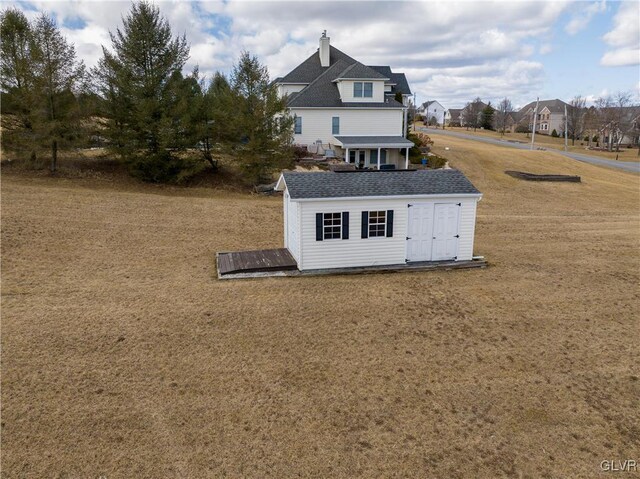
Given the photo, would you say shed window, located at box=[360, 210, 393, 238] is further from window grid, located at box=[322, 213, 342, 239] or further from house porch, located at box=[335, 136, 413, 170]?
house porch, located at box=[335, 136, 413, 170]

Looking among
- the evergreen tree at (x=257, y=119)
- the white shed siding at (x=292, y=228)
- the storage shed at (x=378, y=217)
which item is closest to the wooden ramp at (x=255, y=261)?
the white shed siding at (x=292, y=228)

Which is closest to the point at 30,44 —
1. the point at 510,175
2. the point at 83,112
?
the point at 83,112

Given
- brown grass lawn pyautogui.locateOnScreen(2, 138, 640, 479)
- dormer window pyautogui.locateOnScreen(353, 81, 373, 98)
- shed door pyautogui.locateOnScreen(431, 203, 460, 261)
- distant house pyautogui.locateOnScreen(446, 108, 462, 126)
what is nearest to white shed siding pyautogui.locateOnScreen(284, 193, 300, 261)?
brown grass lawn pyautogui.locateOnScreen(2, 138, 640, 479)

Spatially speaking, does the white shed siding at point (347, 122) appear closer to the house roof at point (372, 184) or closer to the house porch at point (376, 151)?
the house porch at point (376, 151)

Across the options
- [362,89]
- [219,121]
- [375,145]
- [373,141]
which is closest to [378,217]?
[219,121]

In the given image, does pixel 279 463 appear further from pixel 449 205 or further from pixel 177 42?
pixel 177 42

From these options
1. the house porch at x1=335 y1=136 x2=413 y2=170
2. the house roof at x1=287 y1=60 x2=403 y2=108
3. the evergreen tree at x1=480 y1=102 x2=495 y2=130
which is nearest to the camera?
the house porch at x1=335 y1=136 x2=413 y2=170
